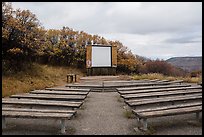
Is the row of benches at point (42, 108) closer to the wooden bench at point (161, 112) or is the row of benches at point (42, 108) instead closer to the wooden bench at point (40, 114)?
the wooden bench at point (40, 114)

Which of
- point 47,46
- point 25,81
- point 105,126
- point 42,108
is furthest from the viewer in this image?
Answer: point 47,46

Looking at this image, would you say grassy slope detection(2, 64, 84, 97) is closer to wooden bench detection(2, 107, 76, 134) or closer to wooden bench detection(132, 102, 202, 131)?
wooden bench detection(2, 107, 76, 134)

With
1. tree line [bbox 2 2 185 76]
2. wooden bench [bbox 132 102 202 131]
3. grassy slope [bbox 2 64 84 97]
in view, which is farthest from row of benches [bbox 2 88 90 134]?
tree line [bbox 2 2 185 76]

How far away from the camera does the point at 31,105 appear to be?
618 cm

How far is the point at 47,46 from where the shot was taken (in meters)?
20.0

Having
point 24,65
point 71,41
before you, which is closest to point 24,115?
point 24,65

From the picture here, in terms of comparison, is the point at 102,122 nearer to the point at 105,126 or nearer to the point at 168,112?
the point at 105,126

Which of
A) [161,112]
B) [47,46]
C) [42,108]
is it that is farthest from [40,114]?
[47,46]

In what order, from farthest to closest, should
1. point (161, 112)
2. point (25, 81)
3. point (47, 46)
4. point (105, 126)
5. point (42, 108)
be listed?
point (47, 46) < point (25, 81) < point (42, 108) < point (105, 126) < point (161, 112)

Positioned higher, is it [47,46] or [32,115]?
[47,46]

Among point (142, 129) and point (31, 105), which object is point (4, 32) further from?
point (142, 129)

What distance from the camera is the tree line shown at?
1259 centimetres

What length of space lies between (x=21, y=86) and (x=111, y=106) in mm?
5056

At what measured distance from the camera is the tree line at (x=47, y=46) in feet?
41.3
